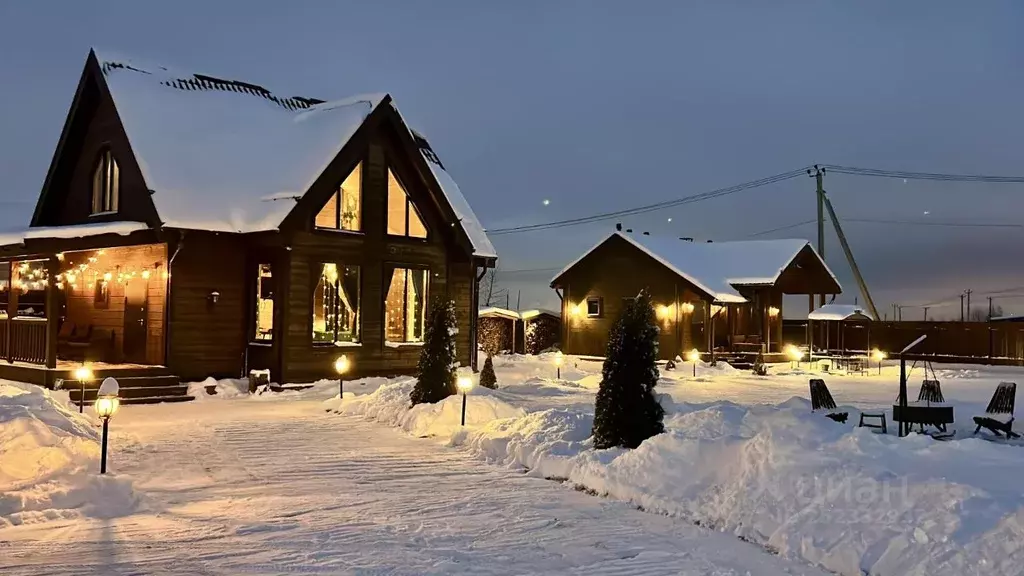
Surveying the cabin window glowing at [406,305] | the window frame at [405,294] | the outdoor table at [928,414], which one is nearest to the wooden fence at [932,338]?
the outdoor table at [928,414]

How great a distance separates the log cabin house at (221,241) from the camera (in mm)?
17484

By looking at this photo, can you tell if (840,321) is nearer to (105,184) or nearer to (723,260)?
(723,260)

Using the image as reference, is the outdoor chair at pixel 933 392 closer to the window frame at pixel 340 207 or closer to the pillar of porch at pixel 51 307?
the window frame at pixel 340 207

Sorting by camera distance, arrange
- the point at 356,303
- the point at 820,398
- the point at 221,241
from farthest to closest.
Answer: the point at 356,303 → the point at 221,241 → the point at 820,398

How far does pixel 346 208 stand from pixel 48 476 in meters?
12.2

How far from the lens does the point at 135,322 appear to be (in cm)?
1881

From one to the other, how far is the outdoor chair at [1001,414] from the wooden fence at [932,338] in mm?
17687

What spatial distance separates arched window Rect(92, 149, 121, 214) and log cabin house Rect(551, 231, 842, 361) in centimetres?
1808

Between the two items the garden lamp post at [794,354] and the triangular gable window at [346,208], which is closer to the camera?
the triangular gable window at [346,208]

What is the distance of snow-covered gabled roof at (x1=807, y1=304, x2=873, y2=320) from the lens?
34.7 metres

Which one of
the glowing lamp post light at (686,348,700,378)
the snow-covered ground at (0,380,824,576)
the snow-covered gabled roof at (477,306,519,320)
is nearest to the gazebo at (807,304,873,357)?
the glowing lamp post light at (686,348,700,378)

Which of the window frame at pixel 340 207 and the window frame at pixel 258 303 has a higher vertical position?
the window frame at pixel 340 207

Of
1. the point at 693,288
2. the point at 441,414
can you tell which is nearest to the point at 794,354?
the point at 693,288

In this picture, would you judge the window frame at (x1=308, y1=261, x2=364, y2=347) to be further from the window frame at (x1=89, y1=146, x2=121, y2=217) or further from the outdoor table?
the outdoor table
